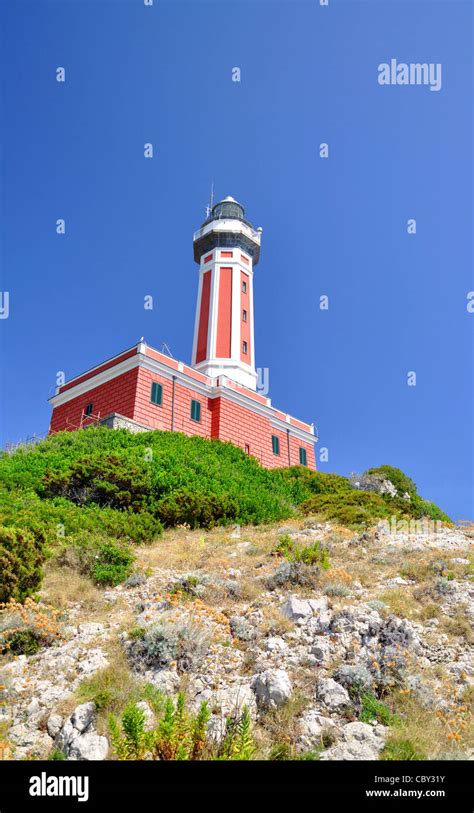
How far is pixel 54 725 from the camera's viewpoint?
20.5 ft

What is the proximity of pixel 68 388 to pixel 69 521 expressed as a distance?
20.6 metres

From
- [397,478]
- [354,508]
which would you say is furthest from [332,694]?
[397,478]

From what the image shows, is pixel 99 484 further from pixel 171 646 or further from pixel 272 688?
pixel 272 688

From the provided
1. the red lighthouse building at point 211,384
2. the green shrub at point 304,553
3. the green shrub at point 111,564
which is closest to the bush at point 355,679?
the green shrub at point 304,553

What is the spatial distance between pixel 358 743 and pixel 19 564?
6368 millimetres

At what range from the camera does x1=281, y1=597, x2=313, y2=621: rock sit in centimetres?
853

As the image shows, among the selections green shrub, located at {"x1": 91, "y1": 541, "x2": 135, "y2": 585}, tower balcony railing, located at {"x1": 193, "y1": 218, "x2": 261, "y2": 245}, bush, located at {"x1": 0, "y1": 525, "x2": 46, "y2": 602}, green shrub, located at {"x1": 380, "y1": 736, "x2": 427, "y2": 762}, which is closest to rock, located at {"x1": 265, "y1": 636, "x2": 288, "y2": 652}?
green shrub, located at {"x1": 380, "y1": 736, "x2": 427, "y2": 762}

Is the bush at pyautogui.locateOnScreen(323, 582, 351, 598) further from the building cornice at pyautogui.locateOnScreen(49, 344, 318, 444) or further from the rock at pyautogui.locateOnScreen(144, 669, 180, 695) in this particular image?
the building cornice at pyautogui.locateOnScreen(49, 344, 318, 444)

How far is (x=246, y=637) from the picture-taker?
8.11 m

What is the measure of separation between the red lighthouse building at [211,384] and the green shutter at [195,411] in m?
0.06

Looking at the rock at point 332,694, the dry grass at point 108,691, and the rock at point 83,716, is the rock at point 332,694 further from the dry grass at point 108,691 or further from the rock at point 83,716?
the rock at point 83,716

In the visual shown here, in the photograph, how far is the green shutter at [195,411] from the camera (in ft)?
100

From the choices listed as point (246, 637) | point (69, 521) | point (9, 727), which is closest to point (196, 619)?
point (246, 637)
